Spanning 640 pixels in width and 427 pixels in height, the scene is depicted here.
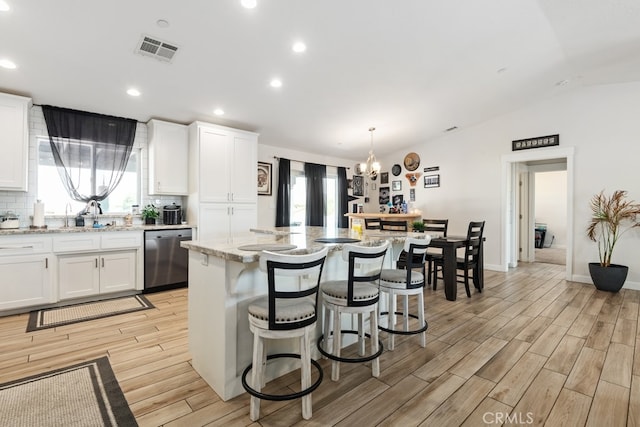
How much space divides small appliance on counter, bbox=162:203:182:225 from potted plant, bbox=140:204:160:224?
4.6 inches

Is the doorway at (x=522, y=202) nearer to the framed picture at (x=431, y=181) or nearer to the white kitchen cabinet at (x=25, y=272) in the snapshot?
the framed picture at (x=431, y=181)

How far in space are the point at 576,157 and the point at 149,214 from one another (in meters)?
6.87

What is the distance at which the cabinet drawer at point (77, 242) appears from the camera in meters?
3.41

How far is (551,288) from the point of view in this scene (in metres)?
4.46

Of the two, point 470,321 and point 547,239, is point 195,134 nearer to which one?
point 470,321

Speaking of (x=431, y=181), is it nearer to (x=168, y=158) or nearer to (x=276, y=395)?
(x=168, y=158)

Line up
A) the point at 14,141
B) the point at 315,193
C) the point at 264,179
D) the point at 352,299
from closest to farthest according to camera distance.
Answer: the point at 352,299
the point at 14,141
the point at 264,179
the point at 315,193

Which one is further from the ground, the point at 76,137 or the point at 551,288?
the point at 76,137

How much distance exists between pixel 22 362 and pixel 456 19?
4729 millimetres

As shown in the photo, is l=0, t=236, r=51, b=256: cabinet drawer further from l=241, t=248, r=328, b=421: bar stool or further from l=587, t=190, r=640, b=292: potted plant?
l=587, t=190, r=640, b=292: potted plant

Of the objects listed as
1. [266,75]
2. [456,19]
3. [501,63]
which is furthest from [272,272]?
[501,63]

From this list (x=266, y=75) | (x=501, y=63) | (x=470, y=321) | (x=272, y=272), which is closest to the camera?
(x=272, y=272)

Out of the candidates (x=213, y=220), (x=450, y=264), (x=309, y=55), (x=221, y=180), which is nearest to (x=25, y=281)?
(x=213, y=220)

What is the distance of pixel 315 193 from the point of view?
6.66m
